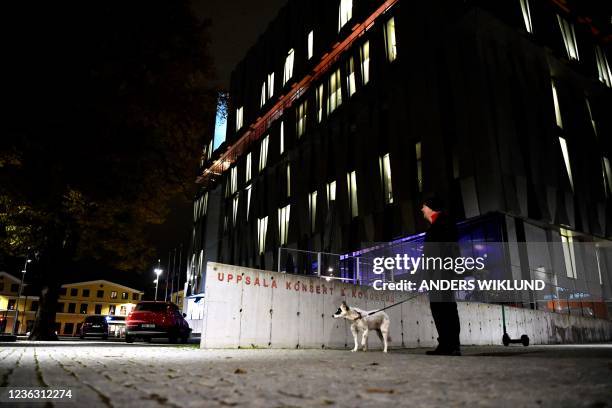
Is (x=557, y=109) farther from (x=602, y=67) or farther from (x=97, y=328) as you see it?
(x=97, y=328)

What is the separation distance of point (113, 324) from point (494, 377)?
27875 mm

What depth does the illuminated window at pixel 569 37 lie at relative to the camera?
1057 inches

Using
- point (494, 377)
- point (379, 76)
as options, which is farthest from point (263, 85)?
point (494, 377)

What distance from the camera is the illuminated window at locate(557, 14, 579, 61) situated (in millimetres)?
26836

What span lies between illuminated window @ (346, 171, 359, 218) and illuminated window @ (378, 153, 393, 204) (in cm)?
248

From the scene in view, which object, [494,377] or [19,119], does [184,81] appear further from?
[494,377]

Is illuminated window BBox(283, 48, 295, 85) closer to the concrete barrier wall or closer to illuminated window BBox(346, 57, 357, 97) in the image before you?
illuminated window BBox(346, 57, 357, 97)

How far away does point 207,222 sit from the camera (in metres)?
52.2

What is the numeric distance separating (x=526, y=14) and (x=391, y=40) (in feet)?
27.6

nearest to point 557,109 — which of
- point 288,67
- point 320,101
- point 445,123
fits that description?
point 445,123

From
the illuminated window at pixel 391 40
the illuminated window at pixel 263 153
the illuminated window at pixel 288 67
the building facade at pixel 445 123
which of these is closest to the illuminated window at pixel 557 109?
the building facade at pixel 445 123

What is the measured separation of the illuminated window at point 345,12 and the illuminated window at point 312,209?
45.2 ft

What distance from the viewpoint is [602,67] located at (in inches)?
1164

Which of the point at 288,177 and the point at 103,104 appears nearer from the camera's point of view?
the point at 103,104
